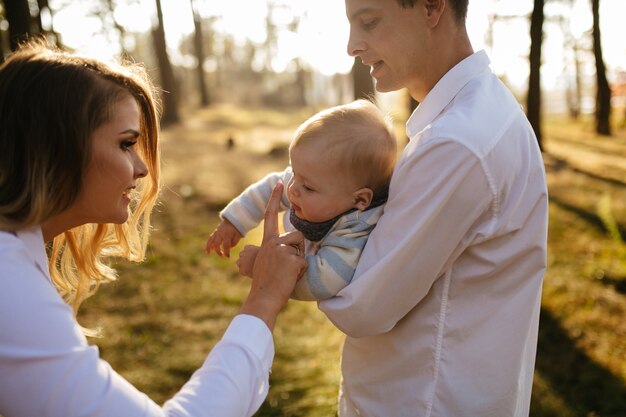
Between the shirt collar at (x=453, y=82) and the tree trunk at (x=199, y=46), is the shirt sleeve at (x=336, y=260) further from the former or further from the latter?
the tree trunk at (x=199, y=46)

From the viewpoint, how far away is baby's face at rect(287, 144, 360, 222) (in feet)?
6.12

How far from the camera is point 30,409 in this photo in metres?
1.35

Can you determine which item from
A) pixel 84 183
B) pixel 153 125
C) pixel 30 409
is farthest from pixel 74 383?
pixel 153 125

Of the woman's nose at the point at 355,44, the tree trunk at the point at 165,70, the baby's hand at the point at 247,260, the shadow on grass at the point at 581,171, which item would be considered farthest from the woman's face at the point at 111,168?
the tree trunk at the point at 165,70

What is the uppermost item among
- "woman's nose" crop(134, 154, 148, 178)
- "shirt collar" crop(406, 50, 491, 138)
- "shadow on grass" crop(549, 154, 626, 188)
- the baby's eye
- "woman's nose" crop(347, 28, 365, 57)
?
the baby's eye

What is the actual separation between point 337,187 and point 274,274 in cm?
35

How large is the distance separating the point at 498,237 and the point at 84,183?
4.09ft

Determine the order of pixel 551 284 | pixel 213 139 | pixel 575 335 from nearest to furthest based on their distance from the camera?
1. pixel 575 335
2. pixel 551 284
3. pixel 213 139

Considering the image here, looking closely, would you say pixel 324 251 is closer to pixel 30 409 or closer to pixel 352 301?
pixel 352 301

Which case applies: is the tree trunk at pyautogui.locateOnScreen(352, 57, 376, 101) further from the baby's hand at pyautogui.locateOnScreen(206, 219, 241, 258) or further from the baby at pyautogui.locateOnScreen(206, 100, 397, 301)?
the baby at pyautogui.locateOnScreen(206, 100, 397, 301)

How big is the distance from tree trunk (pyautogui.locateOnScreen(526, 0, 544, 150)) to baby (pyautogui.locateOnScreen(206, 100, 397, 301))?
341 inches

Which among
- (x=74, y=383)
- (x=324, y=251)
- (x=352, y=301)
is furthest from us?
(x=324, y=251)

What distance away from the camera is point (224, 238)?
2.34 meters

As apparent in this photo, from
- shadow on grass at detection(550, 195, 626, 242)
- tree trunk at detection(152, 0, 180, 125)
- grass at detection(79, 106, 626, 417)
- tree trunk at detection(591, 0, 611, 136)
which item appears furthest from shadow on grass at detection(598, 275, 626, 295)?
tree trunk at detection(152, 0, 180, 125)
